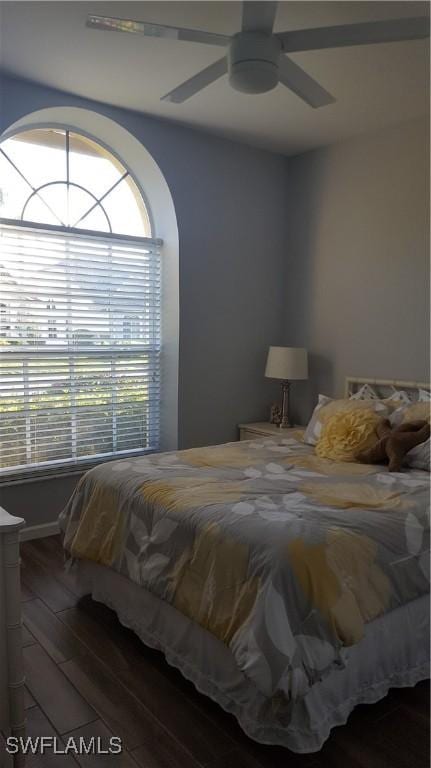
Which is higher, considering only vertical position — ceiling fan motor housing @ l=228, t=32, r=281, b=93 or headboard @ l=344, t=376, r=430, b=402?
ceiling fan motor housing @ l=228, t=32, r=281, b=93

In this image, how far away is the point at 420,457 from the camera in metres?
2.86

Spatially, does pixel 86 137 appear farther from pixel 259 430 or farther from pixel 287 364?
pixel 259 430

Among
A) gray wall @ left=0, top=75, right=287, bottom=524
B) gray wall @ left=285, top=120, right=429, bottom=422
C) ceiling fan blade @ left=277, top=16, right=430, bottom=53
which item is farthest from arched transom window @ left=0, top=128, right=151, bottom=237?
ceiling fan blade @ left=277, top=16, right=430, bottom=53

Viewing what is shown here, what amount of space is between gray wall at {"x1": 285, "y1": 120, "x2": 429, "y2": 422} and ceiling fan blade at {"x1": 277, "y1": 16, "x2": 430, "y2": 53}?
5.93ft

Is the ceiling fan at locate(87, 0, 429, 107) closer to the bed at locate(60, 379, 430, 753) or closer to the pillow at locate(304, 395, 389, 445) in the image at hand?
the bed at locate(60, 379, 430, 753)

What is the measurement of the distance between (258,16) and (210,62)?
3.46ft

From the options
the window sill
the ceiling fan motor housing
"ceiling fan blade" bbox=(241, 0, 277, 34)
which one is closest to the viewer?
"ceiling fan blade" bbox=(241, 0, 277, 34)

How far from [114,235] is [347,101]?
1.76m

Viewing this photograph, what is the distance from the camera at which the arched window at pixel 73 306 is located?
348 centimetres

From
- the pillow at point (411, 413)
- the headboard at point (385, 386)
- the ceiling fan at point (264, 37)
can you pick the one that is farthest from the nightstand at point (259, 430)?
the ceiling fan at point (264, 37)

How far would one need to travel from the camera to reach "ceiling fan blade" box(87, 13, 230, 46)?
74.6 inches

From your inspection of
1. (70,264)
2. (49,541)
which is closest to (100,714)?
(49,541)

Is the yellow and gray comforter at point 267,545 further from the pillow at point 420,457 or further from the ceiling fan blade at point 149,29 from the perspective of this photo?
the ceiling fan blade at point 149,29

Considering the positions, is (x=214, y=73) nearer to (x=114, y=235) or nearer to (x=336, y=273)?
(x=114, y=235)
